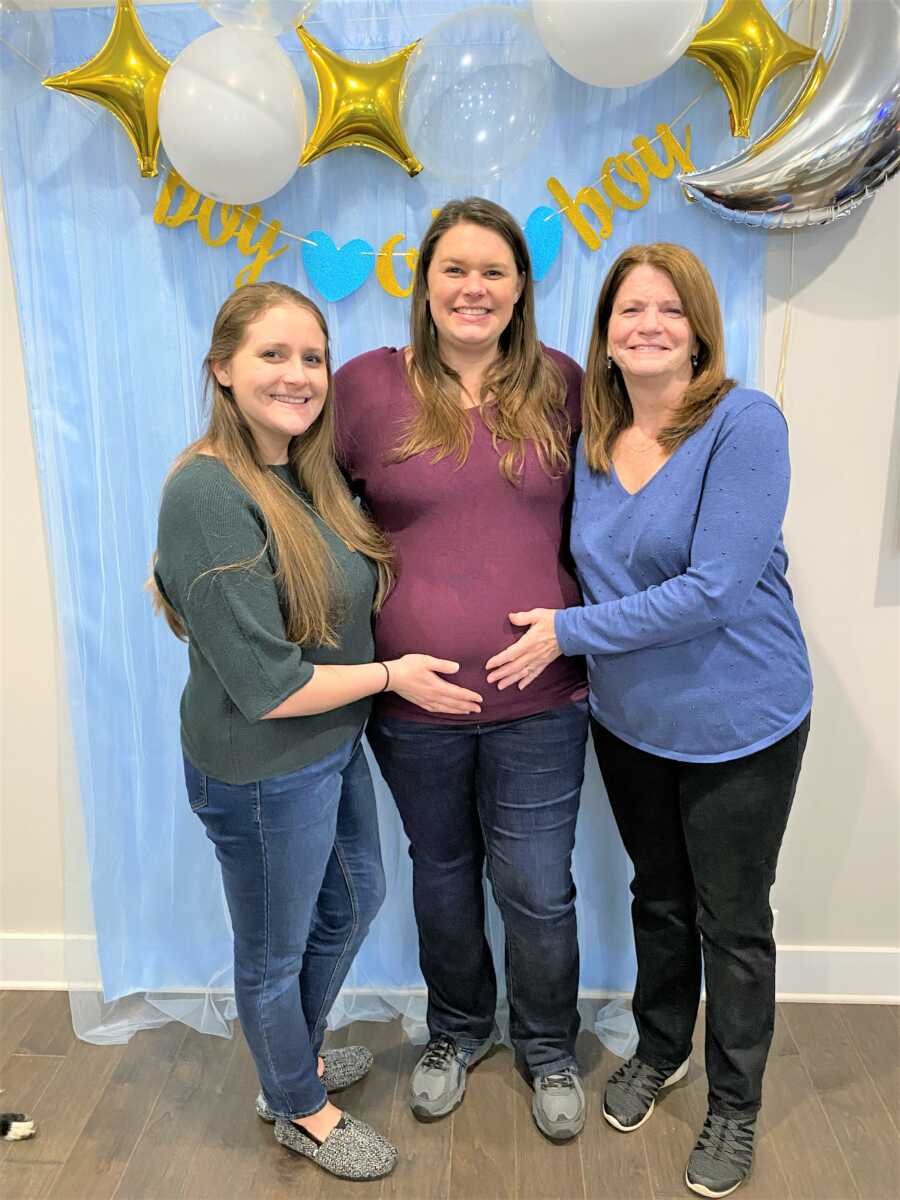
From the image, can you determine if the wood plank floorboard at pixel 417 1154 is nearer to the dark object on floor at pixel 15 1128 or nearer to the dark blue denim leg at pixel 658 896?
the dark blue denim leg at pixel 658 896

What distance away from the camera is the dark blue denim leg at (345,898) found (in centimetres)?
183

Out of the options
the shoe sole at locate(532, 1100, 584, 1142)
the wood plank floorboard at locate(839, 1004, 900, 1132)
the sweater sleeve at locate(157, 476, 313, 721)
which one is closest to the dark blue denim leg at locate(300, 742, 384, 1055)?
the sweater sleeve at locate(157, 476, 313, 721)

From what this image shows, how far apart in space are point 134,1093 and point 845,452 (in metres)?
2.00

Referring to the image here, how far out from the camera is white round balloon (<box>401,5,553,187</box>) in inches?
69.7

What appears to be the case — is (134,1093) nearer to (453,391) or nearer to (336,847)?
(336,847)

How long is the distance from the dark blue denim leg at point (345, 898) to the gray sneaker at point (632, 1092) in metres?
0.58

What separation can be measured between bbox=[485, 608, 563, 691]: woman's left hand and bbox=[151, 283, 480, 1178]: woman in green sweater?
0.07 meters

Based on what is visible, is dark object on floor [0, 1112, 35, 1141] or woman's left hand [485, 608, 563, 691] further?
dark object on floor [0, 1112, 35, 1141]

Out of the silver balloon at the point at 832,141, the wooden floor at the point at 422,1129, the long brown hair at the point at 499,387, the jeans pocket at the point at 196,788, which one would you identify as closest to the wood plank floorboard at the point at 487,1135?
the wooden floor at the point at 422,1129

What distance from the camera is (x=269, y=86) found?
5.74ft

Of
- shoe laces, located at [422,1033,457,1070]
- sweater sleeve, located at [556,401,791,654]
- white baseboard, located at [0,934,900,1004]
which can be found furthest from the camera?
white baseboard, located at [0,934,900,1004]

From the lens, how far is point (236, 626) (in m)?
1.47

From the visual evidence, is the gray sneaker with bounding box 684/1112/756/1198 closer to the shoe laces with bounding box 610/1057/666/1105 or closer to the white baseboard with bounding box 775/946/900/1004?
the shoe laces with bounding box 610/1057/666/1105

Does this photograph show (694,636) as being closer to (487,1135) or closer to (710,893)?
(710,893)
